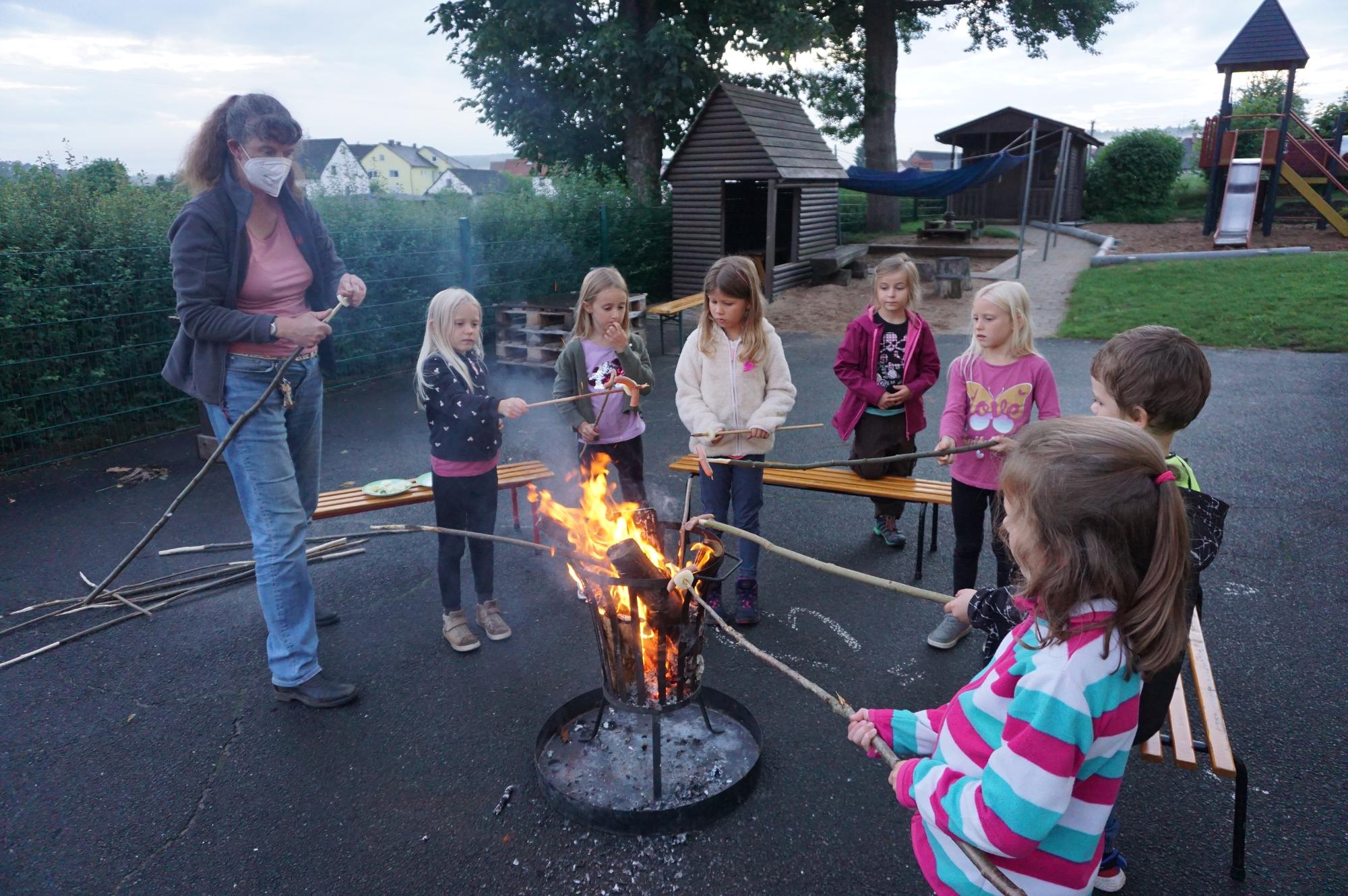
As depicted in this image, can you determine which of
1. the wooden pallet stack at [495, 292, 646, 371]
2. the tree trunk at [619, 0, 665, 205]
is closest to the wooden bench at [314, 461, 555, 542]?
the wooden pallet stack at [495, 292, 646, 371]

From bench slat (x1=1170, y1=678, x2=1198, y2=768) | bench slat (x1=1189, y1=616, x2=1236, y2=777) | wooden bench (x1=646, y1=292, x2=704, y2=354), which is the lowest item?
bench slat (x1=1170, y1=678, x2=1198, y2=768)

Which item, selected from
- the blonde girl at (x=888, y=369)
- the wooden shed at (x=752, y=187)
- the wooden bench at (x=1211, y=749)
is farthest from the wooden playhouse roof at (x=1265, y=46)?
the wooden bench at (x=1211, y=749)

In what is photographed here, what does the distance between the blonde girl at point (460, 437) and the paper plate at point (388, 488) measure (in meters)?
0.86

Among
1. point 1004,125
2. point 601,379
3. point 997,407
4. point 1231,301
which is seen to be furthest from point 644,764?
point 1004,125

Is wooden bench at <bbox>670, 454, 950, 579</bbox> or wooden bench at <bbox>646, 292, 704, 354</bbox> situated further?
wooden bench at <bbox>646, 292, 704, 354</bbox>

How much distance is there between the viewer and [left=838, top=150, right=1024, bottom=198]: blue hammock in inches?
661

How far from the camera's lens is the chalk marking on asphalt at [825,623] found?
406cm

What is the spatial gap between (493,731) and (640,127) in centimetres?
1467

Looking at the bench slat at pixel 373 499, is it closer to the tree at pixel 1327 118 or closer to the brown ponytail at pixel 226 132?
the brown ponytail at pixel 226 132

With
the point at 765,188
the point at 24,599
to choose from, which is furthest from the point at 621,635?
the point at 765,188

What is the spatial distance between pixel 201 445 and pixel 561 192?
25.0 feet

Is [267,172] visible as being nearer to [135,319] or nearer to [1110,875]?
[1110,875]

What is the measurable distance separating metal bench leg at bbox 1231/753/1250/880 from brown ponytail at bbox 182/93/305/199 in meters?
4.02

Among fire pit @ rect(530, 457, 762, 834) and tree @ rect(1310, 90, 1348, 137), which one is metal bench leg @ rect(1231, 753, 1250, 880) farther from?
tree @ rect(1310, 90, 1348, 137)
